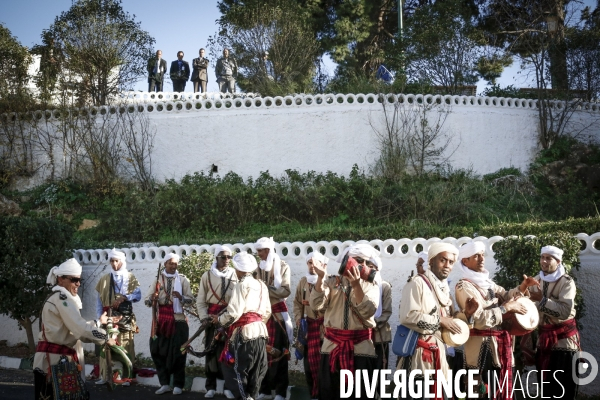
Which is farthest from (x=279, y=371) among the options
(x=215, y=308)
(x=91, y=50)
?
(x=91, y=50)

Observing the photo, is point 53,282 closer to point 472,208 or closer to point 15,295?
point 15,295

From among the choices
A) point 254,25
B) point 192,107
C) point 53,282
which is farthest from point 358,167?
point 53,282

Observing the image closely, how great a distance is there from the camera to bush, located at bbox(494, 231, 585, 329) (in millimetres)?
7727

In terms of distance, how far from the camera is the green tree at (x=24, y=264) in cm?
1072

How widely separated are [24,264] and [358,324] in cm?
645

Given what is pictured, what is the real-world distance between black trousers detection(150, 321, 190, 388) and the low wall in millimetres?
636

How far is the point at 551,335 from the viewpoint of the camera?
22.3 ft

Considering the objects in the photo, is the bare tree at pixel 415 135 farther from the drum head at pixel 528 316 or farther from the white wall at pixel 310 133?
the drum head at pixel 528 316

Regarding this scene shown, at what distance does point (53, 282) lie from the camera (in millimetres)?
6723

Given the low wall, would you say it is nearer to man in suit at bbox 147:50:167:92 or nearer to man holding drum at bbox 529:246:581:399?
man holding drum at bbox 529:246:581:399

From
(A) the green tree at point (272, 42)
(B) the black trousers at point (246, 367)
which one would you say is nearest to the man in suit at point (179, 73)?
(A) the green tree at point (272, 42)

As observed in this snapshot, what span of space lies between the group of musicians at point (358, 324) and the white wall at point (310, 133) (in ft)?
24.2

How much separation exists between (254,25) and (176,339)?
36.2ft

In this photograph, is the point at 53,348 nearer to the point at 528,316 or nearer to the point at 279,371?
the point at 279,371
